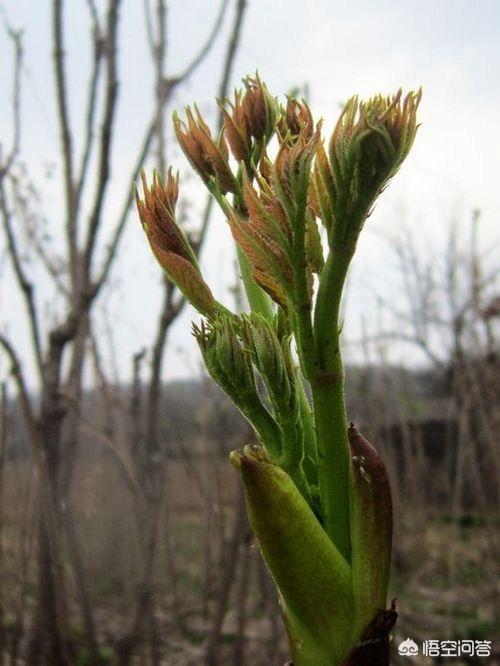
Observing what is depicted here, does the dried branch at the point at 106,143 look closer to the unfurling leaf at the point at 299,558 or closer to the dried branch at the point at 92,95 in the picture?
the dried branch at the point at 92,95

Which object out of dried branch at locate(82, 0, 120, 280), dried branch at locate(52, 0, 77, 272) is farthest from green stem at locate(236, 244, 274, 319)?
dried branch at locate(52, 0, 77, 272)

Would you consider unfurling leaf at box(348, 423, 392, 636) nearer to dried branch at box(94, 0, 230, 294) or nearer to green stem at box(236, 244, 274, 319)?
green stem at box(236, 244, 274, 319)

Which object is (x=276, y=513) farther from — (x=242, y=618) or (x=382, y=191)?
(x=242, y=618)

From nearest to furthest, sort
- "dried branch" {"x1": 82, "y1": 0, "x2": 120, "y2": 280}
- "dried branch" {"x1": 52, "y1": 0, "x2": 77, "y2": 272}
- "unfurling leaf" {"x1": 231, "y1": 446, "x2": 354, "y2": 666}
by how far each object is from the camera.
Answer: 1. "unfurling leaf" {"x1": 231, "y1": 446, "x2": 354, "y2": 666}
2. "dried branch" {"x1": 82, "y1": 0, "x2": 120, "y2": 280}
3. "dried branch" {"x1": 52, "y1": 0, "x2": 77, "y2": 272}

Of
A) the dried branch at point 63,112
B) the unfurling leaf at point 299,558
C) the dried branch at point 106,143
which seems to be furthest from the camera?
the dried branch at point 63,112

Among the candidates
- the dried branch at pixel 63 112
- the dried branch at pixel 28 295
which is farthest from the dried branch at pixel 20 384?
the dried branch at pixel 63 112

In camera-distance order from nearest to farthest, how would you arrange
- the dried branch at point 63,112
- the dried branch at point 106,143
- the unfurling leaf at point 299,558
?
the unfurling leaf at point 299,558
the dried branch at point 106,143
the dried branch at point 63,112

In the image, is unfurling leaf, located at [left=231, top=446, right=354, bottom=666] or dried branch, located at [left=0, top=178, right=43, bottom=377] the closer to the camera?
unfurling leaf, located at [left=231, top=446, right=354, bottom=666]

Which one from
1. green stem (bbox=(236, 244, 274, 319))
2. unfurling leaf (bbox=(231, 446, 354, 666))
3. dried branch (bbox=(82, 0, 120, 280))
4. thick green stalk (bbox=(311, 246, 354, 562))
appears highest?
dried branch (bbox=(82, 0, 120, 280))

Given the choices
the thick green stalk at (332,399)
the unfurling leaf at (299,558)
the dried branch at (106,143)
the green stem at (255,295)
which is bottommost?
the unfurling leaf at (299,558)
